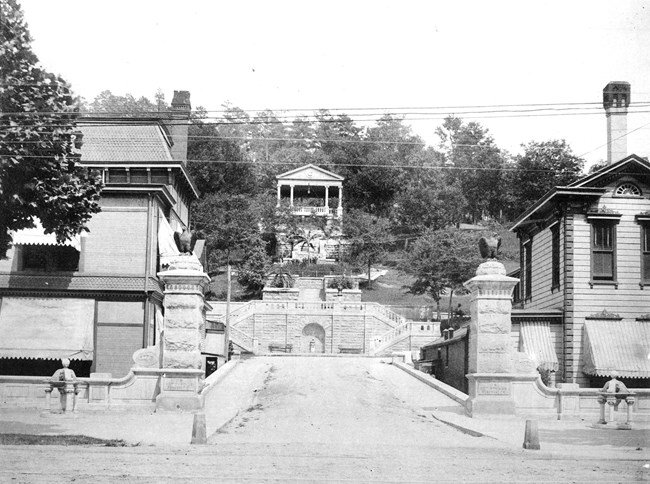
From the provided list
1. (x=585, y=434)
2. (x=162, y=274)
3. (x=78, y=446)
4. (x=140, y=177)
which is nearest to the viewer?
(x=78, y=446)

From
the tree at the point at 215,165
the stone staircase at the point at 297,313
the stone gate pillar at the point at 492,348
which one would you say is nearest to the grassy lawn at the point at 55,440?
the stone gate pillar at the point at 492,348

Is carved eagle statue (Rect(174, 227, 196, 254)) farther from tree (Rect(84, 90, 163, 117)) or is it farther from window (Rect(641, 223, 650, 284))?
tree (Rect(84, 90, 163, 117))

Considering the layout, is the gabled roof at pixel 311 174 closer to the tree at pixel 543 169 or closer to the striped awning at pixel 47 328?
the tree at pixel 543 169

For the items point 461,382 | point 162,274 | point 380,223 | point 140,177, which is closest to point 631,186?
point 461,382

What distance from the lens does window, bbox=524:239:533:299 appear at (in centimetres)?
3775

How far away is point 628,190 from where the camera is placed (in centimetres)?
3138

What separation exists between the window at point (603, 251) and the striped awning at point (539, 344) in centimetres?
264

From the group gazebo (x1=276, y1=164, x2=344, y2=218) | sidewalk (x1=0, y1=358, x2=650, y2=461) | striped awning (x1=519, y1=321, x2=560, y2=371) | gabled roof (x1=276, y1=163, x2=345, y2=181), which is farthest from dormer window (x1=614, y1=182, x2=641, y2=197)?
gabled roof (x1=276, y1=163, x2=345, y2=181)

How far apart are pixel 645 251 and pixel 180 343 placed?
1819 cm

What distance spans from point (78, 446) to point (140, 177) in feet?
82.8

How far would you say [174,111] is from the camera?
1647 inches

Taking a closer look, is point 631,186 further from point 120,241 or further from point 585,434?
point 120,241

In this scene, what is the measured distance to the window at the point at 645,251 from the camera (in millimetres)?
31031

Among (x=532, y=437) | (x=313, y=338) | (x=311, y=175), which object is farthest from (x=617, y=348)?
(x=311, y=175)
